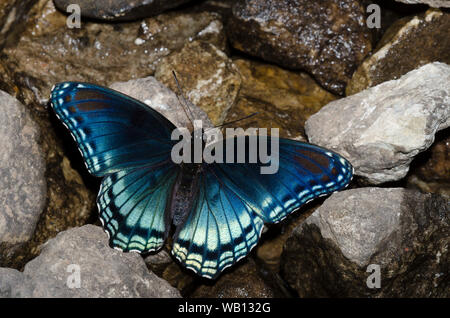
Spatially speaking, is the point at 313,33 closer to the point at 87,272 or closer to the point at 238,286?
the point at 238,286

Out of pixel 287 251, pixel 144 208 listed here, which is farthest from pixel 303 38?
pixel 144 208

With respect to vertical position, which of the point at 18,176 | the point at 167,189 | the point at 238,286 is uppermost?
the point at 167,189

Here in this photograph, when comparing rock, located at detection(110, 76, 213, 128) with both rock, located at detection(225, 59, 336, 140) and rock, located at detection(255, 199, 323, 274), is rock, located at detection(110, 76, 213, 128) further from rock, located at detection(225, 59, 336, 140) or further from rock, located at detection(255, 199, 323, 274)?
rock, located at detection(255, 199, 323, 274)

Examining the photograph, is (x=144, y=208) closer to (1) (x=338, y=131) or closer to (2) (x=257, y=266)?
(2) (x=257, y=266)
